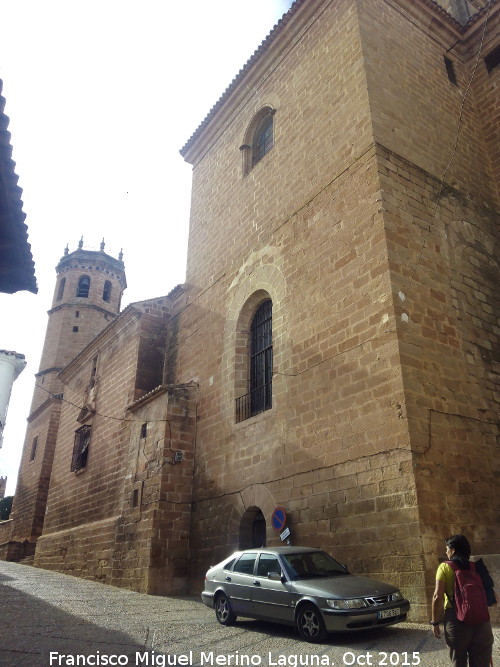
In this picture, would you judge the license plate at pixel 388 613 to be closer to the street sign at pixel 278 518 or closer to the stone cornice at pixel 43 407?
the street sign at pixel 278 518

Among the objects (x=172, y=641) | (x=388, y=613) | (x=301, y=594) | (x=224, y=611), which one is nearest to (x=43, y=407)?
(x=224, y=611)

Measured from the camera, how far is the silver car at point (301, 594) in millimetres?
5059

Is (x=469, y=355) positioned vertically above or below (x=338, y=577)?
above

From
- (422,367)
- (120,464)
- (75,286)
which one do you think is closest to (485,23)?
(422,367)

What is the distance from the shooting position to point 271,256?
10.0 m

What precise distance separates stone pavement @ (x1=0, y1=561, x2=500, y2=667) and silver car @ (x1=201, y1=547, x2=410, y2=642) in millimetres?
188

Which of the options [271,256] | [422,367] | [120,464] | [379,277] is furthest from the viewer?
[120,464]

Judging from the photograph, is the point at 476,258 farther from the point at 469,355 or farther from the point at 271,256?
the point at 271,256

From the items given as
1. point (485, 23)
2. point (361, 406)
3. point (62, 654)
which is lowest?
point (62, 654)

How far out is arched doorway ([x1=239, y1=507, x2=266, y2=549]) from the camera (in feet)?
29.0

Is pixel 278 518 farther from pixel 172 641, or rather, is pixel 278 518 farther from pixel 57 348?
pixel 57 348

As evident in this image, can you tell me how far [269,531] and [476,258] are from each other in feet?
18.3

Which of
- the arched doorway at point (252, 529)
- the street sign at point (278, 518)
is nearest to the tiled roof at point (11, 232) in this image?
the street sign at point (278, 518)

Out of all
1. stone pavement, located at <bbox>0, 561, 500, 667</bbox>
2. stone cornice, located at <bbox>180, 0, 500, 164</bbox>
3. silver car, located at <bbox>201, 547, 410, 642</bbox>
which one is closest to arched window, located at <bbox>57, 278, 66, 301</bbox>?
stone cornice, located at <bbox>180, 0, 500, 164</bbox>
